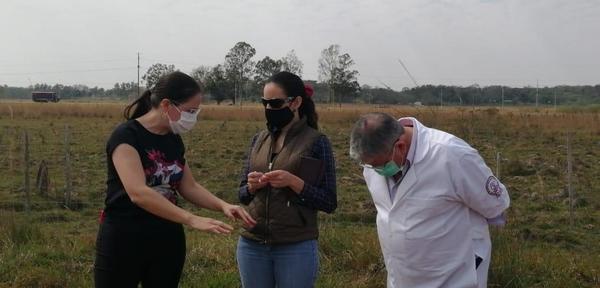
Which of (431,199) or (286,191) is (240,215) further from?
(431,199)

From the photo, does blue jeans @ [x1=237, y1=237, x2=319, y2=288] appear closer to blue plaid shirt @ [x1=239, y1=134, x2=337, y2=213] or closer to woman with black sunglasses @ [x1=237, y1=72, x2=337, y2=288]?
woman with black sunglasses @ [x1=237, y1=72, x2=337, y2=288]

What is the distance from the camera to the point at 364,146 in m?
2.59

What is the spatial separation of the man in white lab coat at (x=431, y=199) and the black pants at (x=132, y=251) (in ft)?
3.96

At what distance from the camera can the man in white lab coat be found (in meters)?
2.58

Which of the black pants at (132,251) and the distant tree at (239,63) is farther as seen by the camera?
the distant tree at (239,63)

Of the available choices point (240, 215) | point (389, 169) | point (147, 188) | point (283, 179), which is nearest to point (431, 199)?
point (389, 169)

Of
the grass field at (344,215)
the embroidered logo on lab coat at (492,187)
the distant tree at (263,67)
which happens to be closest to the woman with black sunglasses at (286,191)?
the embroidered logo on lab coat at (492,187)

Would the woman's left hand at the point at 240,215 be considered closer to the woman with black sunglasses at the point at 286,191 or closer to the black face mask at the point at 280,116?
the woman with black sunglasses at the point at 286,191

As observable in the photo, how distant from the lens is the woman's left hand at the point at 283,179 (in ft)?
10.5

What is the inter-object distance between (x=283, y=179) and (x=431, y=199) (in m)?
0.86

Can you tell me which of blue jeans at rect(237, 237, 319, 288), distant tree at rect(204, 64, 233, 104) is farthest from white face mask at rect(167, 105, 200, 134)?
distant tree at rect(204, 64, 233, 104)

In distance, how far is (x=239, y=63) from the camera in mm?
71000

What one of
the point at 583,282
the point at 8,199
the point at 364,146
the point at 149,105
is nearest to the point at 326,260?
the point at 583,282

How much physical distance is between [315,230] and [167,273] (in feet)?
2.71
